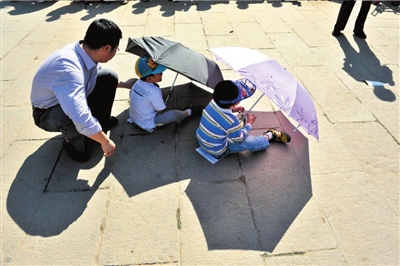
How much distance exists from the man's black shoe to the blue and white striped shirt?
1178 millimetres

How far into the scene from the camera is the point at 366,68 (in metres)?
4.55

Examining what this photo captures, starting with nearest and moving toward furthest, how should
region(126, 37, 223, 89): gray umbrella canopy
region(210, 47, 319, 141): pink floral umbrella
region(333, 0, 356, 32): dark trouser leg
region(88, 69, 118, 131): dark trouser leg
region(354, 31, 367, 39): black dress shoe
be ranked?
region(210, 47, 319, 141): pink floral umbrella → region(126, 37, 223, 89): gray umbrella canopy → region(88, 69, 118, 131): dark trouser leg → region(333, 0, 356, 32): dark trouser leg → region(354, 31, 367, 39): black dress shoe

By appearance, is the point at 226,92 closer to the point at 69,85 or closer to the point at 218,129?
the point at 218,129

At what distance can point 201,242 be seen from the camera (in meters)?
2.16

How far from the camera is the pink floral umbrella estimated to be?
7.73ft

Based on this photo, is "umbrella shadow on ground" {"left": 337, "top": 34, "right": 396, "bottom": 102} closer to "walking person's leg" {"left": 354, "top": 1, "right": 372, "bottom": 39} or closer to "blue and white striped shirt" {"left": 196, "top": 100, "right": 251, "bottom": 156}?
"walking person's leg" {"left": 354, "top": 1, "right": 372, "bottom": 39}

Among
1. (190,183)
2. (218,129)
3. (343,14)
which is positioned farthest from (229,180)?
(343,14)

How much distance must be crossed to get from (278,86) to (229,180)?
0.99 m

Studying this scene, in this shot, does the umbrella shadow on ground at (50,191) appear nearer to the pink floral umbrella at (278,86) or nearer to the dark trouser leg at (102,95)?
the dark trouser leg at (102,95)

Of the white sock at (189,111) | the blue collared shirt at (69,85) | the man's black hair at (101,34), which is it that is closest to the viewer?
the blue collared shirt at (69,85)

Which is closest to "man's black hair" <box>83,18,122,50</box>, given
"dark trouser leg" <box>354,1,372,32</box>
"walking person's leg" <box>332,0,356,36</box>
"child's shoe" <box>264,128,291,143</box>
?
"child's shoe" <box>264,128,291,143</box>

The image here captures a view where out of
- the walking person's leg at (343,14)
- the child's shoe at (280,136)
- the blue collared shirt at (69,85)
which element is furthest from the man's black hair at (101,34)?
the walking person's leg at (343,14)

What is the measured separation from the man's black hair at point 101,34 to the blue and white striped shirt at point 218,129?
103cm

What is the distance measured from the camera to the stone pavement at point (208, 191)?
212 centimetres
